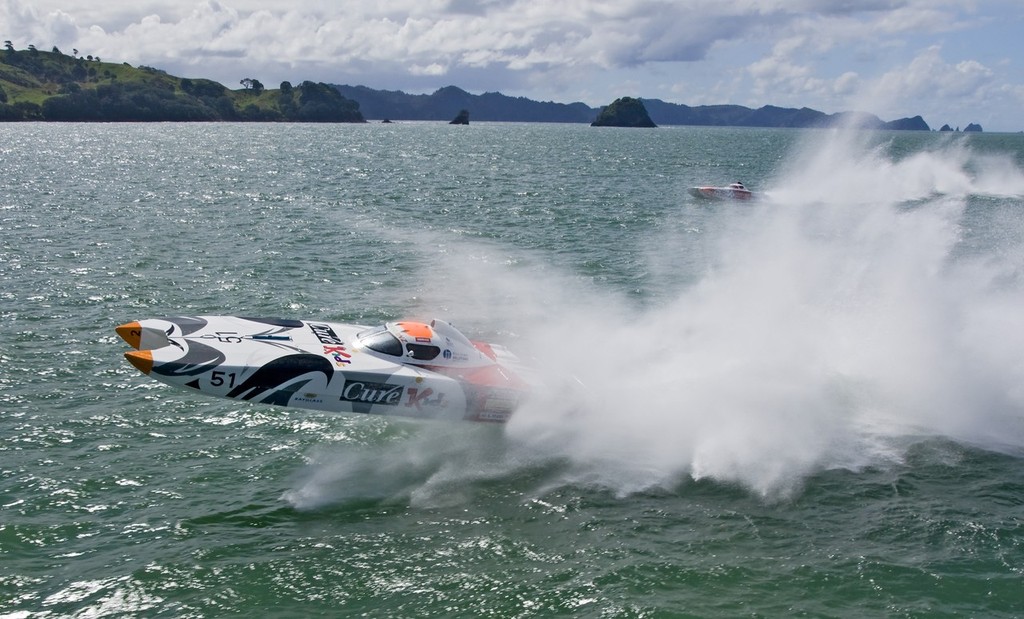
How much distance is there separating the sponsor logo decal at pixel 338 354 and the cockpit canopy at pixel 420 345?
0.51m

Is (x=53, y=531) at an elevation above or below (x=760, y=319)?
below

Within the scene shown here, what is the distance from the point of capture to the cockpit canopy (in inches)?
748

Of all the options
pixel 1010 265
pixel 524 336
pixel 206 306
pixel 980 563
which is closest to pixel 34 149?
pixel 206 306

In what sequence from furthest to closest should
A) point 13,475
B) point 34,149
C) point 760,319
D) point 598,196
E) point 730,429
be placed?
point 34,149 < point 598,196 < point 760,319 < point 730,429 < point 13,475

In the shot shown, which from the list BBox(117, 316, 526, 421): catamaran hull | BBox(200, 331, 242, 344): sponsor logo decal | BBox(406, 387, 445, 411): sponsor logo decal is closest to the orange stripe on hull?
BBox(117, 316, 526, 421): catamaran hull

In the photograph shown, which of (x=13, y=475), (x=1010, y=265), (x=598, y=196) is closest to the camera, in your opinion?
(x=13, y=475)

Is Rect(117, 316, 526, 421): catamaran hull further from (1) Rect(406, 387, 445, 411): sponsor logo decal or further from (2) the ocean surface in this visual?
(2) the ocean surface

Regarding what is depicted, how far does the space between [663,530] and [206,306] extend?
19157mm

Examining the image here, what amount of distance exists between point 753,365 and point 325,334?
11311 mm

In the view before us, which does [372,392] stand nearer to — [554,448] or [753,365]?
[554,448]

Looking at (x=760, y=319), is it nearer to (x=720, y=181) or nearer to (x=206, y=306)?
(x=206, y=306)

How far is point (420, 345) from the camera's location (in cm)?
1908

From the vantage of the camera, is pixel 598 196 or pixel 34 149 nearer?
pixel 598 196

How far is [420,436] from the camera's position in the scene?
19.6m
